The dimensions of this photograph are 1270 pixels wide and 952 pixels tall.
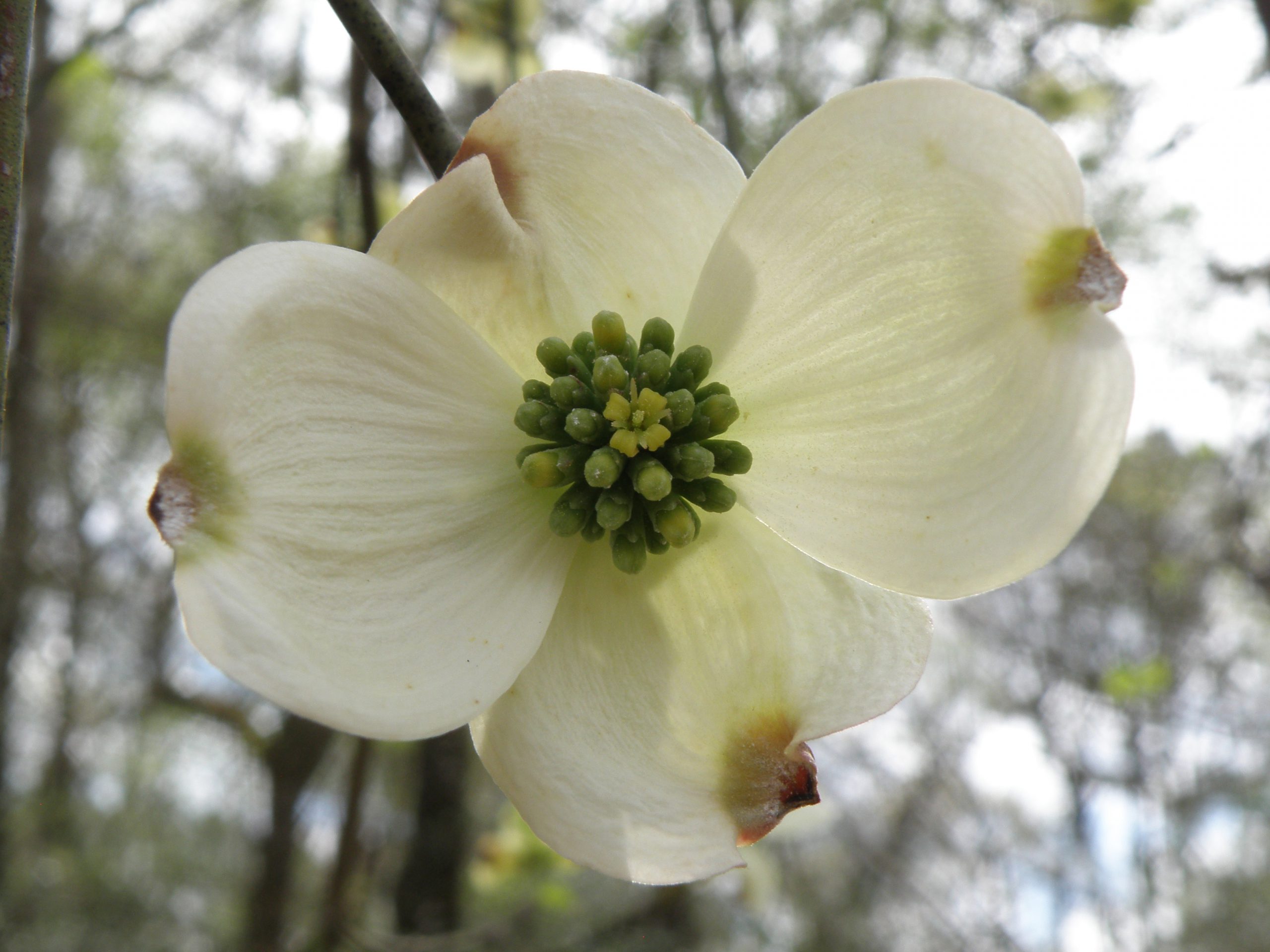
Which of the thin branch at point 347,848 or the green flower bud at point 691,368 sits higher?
the green flower bud at point 691,368

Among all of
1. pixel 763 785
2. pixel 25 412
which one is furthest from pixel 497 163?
pixel 25 412

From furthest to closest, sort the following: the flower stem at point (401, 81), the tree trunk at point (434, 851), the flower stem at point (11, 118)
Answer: the tree trunk at point (434, 851) < the flower stem at point (401, 81) < the flower stem at point (11, 118)

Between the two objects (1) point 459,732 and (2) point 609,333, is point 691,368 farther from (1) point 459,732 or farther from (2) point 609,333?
(1) point 459,732

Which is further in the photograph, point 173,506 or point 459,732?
point 459,732

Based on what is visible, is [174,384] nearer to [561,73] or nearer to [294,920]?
[561,73]

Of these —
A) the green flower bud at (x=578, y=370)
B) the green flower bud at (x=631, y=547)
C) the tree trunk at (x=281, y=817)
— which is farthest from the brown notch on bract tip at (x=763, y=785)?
the tree trunk at (x=281, y=817)

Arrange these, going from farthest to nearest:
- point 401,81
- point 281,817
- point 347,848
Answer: point 281,817, point 347,848, point 401,81

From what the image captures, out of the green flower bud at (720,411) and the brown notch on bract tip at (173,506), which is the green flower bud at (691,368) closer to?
the green flower bud at (720,411)
